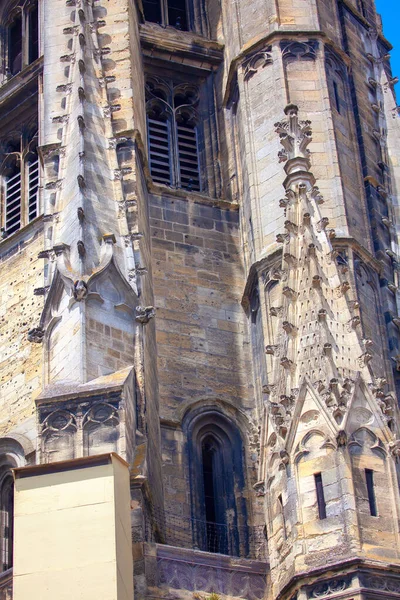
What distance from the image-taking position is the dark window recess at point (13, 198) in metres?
36.4

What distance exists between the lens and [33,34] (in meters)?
39.2

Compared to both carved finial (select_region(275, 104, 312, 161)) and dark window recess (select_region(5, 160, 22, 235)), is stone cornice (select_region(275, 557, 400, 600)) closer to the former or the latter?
carved finial (select_region(275, 104, 312, 161))

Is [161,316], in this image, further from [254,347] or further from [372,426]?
[372,426]

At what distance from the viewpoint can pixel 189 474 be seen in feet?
101

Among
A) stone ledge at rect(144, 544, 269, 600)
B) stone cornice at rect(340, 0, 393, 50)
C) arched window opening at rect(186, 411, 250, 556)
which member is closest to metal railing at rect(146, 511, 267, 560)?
arched window opening at rect(186, 411, 250, 556)

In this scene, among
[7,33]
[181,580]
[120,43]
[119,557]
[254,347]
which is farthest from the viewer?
[7,33]

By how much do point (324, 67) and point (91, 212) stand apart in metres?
5.80

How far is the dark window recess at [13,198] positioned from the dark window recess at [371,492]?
36.7ft

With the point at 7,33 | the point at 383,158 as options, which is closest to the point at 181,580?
the point at 383,158

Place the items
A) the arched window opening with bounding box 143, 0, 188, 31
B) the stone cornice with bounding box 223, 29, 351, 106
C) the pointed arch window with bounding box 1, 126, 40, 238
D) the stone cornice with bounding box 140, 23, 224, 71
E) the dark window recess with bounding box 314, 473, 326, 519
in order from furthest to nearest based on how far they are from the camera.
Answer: the arched window opening with bounding box 143, 0, 188, 31 < the stone cornice with bounding box 140, 23, 224, 71 < the pointed arch window with bounding box 1, 126, 40, 238 < the stone cornice with bounding box 223, 29, 351, 106 < the dark window recess with bounding box 314, 473, 326, 519

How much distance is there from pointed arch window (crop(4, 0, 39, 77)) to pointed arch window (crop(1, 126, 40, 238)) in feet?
5.21

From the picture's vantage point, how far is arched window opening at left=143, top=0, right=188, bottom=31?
39.0 metres

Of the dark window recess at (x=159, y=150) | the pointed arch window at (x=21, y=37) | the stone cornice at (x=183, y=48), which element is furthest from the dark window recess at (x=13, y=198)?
the stone cornice at (x=183, y=48)

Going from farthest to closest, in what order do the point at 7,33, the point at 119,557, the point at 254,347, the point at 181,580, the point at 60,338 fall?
the point at 7,33 < the point at 254,347 < the point at 60,338 < the point at 181,580 < the point at 119,557
